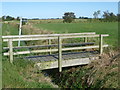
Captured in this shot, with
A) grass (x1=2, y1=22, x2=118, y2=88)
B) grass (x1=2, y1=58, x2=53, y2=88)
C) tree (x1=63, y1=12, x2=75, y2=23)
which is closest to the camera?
grass (x1=2, y1=58, x2=53, y2=88)

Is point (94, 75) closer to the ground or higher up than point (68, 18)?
closer to the ground

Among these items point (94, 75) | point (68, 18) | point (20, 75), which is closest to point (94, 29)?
point (94, 75)

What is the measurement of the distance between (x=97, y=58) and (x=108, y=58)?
1.98 feet

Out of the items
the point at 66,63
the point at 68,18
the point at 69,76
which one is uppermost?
the point at 68,18

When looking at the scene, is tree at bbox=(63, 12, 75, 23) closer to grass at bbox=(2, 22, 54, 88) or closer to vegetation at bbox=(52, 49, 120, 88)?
vegetation at bbox=(52, 49, 120, 88)

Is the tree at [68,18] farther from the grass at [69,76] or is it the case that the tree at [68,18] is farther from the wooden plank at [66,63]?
the grass at [69,76]

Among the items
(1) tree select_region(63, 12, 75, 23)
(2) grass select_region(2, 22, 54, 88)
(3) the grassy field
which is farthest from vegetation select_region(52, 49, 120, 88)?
(1) tree select_region(63, 12, 75, 23)

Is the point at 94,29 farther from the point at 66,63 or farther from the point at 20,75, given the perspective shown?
the point at 20,75

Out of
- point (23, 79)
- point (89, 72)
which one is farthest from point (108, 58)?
point (23, 79)

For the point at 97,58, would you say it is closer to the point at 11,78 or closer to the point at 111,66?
the point at 111,66

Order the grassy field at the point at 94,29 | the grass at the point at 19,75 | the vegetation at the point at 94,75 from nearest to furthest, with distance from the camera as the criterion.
Answer: the grass at the point at 19,75 → the vegetation at the point at 94,75 → the grassy field at the point at 94,29

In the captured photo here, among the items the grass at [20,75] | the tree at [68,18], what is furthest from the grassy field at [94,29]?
the tree at [68,18]

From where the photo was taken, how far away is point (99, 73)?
7953 millimetres

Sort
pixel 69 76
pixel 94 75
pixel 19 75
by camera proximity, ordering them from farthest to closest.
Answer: pixel 69 76 < pixel 94 75 < pixel 19 75
